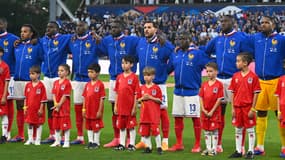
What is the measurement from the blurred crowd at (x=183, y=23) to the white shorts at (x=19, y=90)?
23.4 metres

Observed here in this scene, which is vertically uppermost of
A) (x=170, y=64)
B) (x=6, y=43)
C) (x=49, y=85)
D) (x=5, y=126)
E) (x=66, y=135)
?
(x=6, y=43)

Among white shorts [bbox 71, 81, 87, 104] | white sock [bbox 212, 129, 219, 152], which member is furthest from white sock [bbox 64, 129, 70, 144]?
white sock [bbox 212, 129, 219, 152]

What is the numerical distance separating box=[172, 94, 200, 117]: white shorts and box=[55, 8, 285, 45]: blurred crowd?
24.3m

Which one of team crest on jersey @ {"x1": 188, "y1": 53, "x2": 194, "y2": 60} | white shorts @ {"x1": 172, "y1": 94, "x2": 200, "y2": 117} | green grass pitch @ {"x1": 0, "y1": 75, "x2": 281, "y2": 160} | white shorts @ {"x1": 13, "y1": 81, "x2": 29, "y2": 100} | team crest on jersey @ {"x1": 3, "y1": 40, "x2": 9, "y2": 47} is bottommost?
green grass pitch @ {"x1": 0, "y1": 75, "x2": 281, "y2": 160}

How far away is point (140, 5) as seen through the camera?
1884 inches

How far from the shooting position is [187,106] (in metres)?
13.8

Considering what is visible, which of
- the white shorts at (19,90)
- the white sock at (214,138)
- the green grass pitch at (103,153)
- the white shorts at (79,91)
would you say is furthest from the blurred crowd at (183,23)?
the white sock at (214,138)

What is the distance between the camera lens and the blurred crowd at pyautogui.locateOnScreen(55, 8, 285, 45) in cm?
3950

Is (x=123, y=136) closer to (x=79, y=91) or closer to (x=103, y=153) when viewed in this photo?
(x=103, y=153)

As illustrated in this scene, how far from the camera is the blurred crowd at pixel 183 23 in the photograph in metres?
39.5

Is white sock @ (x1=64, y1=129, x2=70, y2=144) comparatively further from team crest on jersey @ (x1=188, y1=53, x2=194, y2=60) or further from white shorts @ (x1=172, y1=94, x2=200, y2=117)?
team crest on jersey @ (x1=188, y1=53, x2=194, y2=60)

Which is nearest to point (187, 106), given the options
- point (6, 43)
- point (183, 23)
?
point (6, 43)

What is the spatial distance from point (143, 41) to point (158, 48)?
1.25ft

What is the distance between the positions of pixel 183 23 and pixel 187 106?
2930 centimetres
